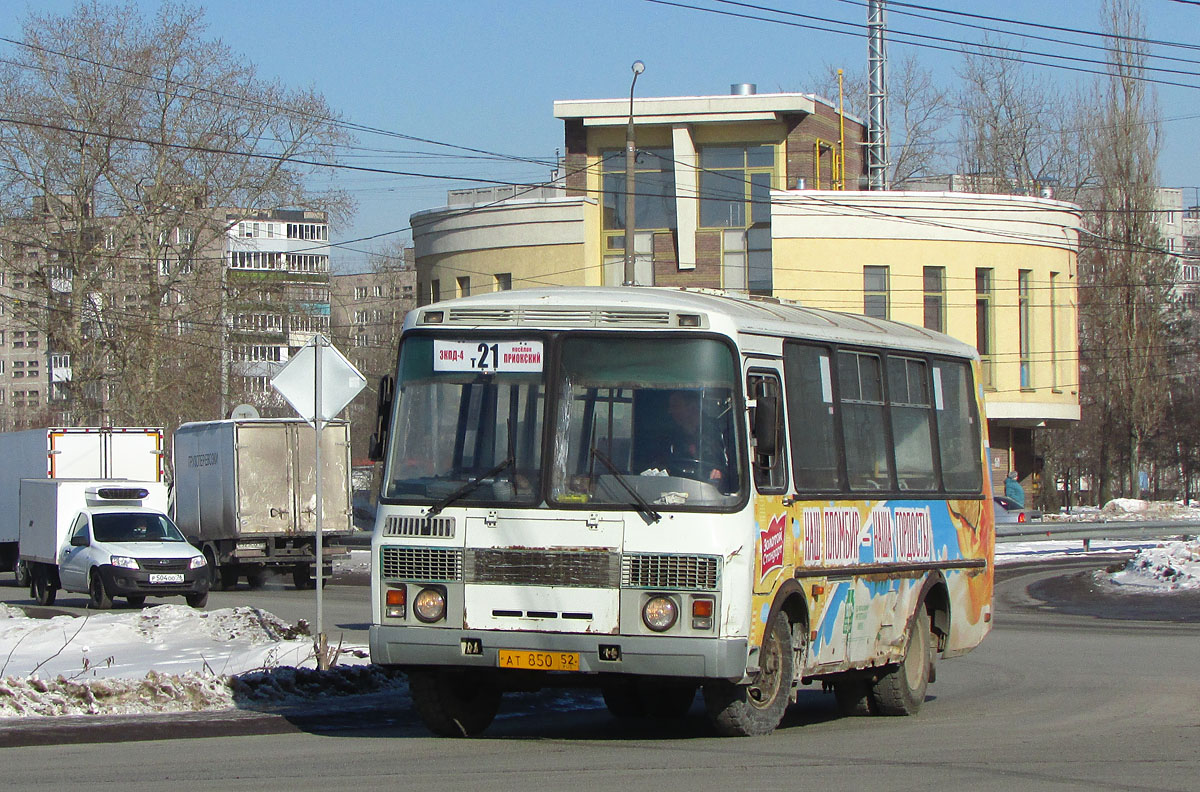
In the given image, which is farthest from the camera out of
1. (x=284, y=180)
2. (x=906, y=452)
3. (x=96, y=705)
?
(x=284, y=180)

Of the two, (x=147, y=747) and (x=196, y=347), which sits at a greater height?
(x=196, y=347)

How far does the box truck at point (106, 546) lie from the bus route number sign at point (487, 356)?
54.8 feet

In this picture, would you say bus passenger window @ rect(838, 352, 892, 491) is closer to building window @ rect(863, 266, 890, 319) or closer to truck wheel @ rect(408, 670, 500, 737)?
truck wheel @ rect(408, 670, 500, 737)

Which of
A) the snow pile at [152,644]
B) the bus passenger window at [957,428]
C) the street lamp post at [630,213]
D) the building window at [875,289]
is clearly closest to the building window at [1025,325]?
the building window at [875,289]

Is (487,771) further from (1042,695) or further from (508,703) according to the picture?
(1042,695)

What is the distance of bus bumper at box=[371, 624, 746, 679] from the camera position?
9.76 m

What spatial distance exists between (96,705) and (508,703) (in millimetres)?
3023

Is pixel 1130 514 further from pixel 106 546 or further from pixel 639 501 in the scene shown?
pixel 639 501

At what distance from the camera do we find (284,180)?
51594 millimetres

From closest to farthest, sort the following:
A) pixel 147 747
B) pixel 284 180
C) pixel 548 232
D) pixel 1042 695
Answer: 1. pixel 147 747
2. pixel 1042 695
3. pixel 284 180
4. pixel 548 232

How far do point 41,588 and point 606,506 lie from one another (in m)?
23.3

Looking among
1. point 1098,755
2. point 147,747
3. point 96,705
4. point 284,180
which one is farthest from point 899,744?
point 284,180

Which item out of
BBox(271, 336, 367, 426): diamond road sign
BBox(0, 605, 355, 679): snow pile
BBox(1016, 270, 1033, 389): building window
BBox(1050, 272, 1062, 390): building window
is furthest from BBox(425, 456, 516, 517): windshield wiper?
BBox(1050, 272, 1062, 390): building window

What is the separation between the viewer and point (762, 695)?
10547mm
